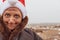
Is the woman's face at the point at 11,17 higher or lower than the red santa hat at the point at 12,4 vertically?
lower

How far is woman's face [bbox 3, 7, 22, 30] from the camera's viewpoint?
2.21 meters

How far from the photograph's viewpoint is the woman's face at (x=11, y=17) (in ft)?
7.25

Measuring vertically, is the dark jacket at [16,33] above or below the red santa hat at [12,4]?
below

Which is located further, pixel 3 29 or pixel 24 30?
pixel 24 30

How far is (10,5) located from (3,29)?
201mm

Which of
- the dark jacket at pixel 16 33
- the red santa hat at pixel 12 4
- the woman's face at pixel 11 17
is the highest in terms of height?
the red santa hat at pixel 12 4

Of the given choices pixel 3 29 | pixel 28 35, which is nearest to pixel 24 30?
pixel 28 35

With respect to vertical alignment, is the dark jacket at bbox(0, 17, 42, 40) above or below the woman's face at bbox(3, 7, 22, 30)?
below

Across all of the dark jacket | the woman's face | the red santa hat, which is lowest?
the dark jacket

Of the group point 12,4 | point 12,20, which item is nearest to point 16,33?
point 12,20

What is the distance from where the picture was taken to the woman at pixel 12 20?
2.22 meters

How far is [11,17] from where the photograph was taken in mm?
2213

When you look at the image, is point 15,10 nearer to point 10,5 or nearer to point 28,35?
point 10,5

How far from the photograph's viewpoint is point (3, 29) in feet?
7.35
